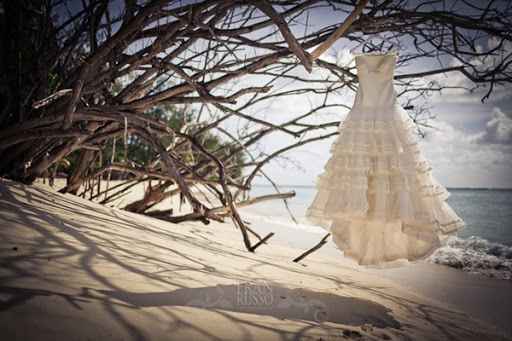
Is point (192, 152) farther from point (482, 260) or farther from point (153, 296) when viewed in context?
point (482, 260)

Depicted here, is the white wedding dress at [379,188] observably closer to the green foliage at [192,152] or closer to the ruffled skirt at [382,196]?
the ruffled skirt at [382,196]

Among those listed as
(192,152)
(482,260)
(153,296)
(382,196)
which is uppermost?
(192,152)

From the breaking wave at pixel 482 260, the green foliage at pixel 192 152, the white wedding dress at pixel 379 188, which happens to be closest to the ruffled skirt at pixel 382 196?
the white wedding dress at pixel 379 188

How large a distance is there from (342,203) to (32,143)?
269 centimetres

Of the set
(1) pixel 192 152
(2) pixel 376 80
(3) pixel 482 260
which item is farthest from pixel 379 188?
(3) pixel 482 260

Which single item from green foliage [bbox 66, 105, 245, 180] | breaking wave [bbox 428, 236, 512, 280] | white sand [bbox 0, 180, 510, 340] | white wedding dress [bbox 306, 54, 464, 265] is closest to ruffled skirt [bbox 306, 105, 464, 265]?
white wedding dress [bbox 306, 54, 464, 265]

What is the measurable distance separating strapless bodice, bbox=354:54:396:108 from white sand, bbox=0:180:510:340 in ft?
4.16

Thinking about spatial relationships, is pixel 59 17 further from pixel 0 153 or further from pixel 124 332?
pixel 124 332

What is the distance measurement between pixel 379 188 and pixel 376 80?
0.73 meters

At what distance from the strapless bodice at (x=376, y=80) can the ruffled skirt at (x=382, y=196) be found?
71mm

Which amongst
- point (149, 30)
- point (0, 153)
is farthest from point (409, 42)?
point (0, 153)

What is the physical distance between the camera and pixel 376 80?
199 centimetres

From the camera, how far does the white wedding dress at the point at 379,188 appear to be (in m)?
1.74

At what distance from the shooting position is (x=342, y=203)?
6.05 feet
